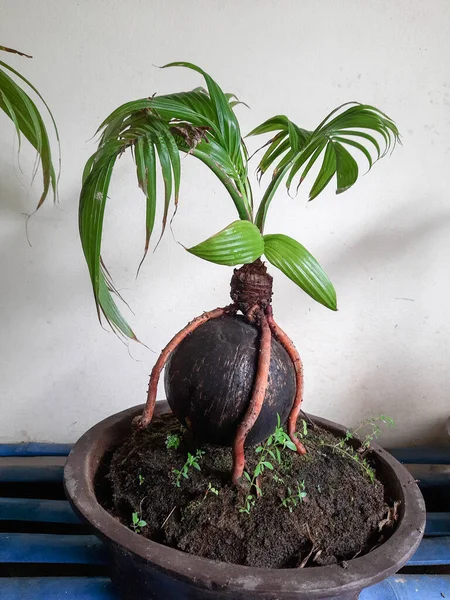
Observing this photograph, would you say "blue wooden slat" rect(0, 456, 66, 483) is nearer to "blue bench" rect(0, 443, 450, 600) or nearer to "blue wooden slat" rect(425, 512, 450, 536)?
"blue bench" rect(0, 443, 450, 600)

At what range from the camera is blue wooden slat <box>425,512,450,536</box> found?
3.70 ft

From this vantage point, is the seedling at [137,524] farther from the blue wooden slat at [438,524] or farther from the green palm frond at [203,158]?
the blue wooden slat at [438,524]

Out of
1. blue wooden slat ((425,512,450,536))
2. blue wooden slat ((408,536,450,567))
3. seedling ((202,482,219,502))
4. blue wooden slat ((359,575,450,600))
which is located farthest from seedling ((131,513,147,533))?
blue wooden slat ((425,512,450,536))

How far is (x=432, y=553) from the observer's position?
1038mm

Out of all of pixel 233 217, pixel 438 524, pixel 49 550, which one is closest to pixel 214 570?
pixel 49 550

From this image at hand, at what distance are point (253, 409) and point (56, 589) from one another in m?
0.50

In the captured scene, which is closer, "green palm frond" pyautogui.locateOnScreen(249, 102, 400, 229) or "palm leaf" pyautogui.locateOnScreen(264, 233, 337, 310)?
"palm leaf" pyautogui.locateOnScreen(264, 233, 337, 310)

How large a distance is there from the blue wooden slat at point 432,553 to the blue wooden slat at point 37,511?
777 mm

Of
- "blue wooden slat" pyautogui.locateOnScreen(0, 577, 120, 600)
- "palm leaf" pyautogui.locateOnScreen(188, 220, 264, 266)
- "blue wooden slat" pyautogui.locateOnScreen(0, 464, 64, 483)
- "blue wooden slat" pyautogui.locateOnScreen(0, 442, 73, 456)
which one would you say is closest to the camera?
"palm leaf" pyautogui.locateOnScreen(188, 220, 264, 266)

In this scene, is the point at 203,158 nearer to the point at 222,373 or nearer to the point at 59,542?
the point at 222,373

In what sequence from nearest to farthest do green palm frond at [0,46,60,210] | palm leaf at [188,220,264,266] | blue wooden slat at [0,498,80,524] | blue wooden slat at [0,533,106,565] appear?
1. palm leaf at [188,220,264,266]
2. green palm frond at [0,46,60,210]
3. blue wooden slat at [0,533,106,565]
4. blue wooden slat at [0,498,80,524]

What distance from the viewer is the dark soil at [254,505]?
2.48 feet

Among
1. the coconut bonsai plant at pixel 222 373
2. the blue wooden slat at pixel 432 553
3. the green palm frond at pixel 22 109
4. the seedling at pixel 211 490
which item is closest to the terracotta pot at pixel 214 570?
the coconut bonsai plant at pixel 222 373

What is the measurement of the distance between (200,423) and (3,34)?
3.38 feet
